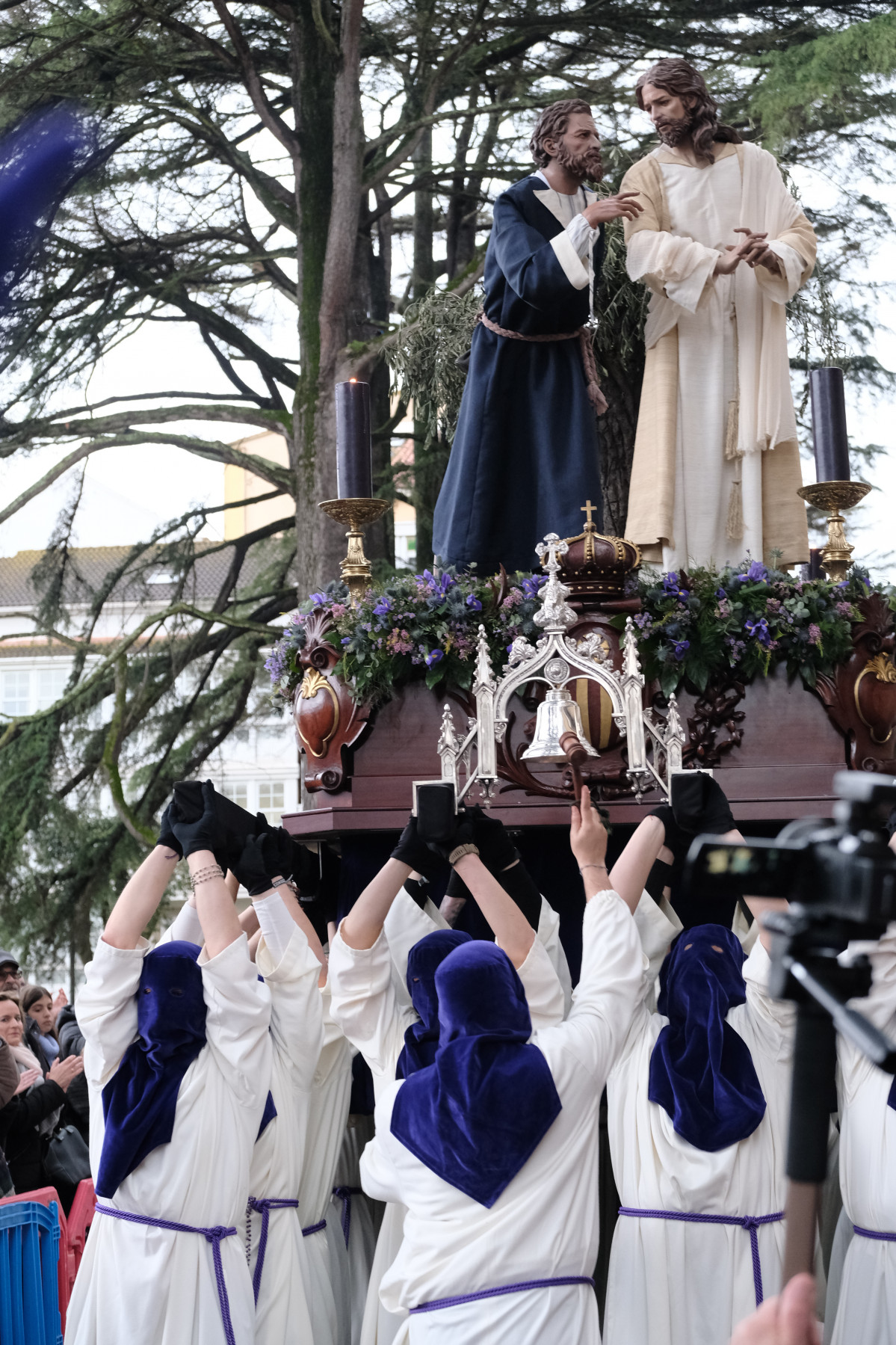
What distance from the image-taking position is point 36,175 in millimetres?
10203

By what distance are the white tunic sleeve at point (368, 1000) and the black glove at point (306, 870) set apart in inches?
35.3

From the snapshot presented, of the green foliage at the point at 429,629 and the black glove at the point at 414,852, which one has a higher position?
the green foliage at the point at 429,629

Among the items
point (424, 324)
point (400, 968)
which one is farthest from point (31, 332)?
point (400, 968)

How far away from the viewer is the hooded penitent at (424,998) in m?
4.09

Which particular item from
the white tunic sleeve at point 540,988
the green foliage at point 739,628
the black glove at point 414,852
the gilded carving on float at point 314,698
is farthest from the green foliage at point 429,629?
the white tunic sleeve at point 540,988

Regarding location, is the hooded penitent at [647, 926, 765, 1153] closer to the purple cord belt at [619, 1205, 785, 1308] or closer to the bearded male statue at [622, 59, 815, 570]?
the purple cord belt at [619, 1205, 785, 1308]

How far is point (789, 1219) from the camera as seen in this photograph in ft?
5.11

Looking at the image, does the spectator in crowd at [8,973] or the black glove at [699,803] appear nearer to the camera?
the black glove at [699,803]

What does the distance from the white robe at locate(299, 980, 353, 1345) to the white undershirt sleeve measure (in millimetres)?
281

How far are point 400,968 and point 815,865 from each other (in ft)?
11.4

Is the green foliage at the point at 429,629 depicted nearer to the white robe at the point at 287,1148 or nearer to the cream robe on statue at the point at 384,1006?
the cream robe on statue at the point at 384,1006

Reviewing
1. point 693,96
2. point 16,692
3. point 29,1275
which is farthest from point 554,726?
point 16,692

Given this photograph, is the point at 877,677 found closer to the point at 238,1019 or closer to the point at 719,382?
the point at 719,382

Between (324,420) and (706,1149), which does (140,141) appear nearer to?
(324,420)
